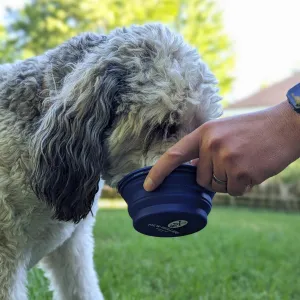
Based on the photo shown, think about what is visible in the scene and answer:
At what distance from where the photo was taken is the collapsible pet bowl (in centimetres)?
212

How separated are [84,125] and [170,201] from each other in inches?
24.7

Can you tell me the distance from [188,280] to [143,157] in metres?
2.23

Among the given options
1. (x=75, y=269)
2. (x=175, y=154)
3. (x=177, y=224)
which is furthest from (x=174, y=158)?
(x=75, y=269)

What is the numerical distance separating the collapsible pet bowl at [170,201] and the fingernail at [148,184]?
0.03m

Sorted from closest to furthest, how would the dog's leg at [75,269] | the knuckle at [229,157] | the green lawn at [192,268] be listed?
the knuckle at [229,157] → the dog's leg at [75,269] → the green lawn at [192,268]

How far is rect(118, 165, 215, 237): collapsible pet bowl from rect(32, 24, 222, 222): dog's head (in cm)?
25

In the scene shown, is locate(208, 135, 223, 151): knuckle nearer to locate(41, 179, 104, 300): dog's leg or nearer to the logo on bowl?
the logo on bowl

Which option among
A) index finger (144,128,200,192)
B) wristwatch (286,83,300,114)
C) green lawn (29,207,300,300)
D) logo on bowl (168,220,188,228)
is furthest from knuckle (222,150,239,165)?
green lawn (29,207,300,300)

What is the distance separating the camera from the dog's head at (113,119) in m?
2.40

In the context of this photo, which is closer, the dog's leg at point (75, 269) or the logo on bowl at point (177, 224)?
the logo on bowl at point (177, 224)

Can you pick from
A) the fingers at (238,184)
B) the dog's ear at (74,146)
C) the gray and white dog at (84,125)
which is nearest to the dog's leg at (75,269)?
the gray and white dog at (84,125)

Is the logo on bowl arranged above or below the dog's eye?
below

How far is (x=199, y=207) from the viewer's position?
7.25ft

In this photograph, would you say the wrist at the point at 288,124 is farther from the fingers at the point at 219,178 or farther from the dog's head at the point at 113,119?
the dog's head at the point at 113,119
